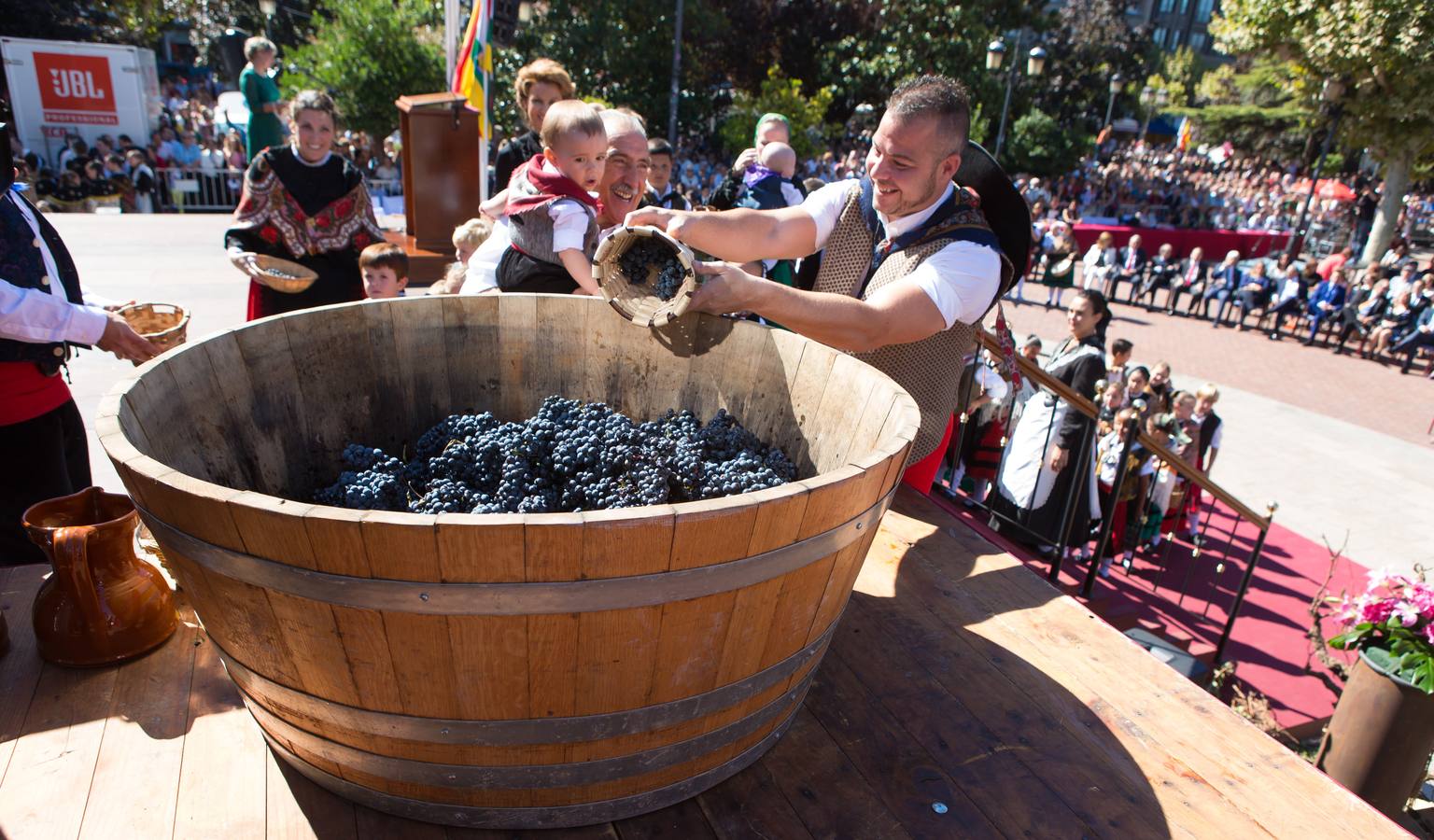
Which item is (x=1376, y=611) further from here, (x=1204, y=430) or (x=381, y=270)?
(x=381, y=270)

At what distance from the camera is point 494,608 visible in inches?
52.1

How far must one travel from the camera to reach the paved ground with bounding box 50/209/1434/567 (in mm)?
7027

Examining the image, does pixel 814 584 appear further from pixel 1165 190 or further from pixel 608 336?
pixel 1165 190

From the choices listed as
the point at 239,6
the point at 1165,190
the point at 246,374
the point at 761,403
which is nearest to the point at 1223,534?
the point at 761,403

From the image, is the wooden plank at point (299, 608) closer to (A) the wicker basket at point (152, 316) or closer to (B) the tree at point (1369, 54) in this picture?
(A) the wicker basket at point (152, 316)

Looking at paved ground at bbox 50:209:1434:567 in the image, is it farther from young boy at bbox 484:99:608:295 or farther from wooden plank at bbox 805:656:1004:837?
wooden plank at bbox 805:656:1004:837

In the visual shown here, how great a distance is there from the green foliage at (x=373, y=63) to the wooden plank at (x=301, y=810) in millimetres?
14191

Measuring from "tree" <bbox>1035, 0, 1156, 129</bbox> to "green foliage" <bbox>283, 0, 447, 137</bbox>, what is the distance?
21.2 meters

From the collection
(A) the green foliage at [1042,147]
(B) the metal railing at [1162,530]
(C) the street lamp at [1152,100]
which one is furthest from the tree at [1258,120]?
(B) the metal railing at [1162,530]

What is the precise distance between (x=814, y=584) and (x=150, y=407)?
4.53 ft

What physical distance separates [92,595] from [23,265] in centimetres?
122

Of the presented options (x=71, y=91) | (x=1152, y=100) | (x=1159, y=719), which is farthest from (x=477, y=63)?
(x=1152, y=100)

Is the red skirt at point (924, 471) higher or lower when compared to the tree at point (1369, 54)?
lower

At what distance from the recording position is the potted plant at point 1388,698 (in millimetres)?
3895
